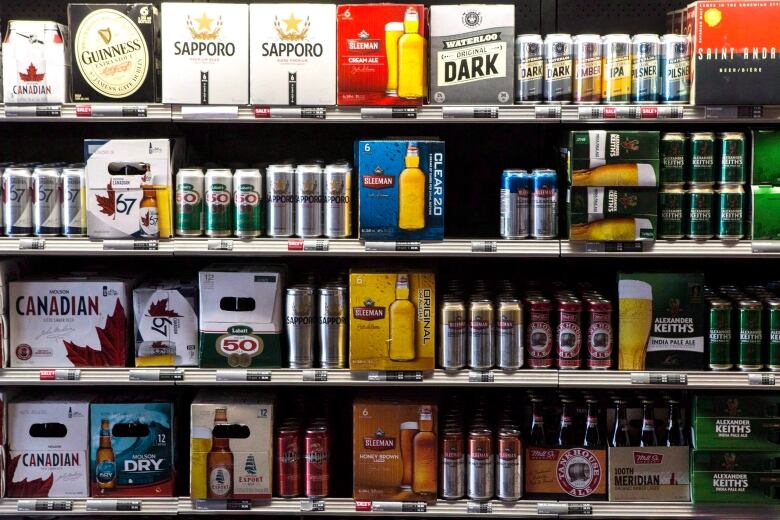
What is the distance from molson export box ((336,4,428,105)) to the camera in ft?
12.1

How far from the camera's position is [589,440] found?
384 centimetres

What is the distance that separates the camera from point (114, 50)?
3.75 meters

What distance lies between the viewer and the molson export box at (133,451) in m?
3.89

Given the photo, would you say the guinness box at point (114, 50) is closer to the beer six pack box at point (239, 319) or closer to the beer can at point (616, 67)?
the beer six pack box at point (239, 319)

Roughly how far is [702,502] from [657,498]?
0.59ft

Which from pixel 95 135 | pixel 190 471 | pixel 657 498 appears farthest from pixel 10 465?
pixel 657 498

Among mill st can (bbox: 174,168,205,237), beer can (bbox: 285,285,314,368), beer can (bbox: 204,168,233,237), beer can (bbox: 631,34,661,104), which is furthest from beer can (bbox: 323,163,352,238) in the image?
beer can (bbox: 631,34,661,104)

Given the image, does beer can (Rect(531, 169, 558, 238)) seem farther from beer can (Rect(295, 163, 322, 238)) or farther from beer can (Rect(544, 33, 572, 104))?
beer can (Rect(295, 163, 322, 238))

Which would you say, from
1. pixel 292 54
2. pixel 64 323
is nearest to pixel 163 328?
pixel 64 323

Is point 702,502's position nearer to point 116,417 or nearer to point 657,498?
point 657,498

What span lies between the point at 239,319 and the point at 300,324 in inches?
10.0

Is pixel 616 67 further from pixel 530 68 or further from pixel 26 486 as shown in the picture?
pixel 26 486

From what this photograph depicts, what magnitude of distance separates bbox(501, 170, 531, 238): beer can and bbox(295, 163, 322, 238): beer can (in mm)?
755

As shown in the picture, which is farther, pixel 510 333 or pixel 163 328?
pixel 163 328
